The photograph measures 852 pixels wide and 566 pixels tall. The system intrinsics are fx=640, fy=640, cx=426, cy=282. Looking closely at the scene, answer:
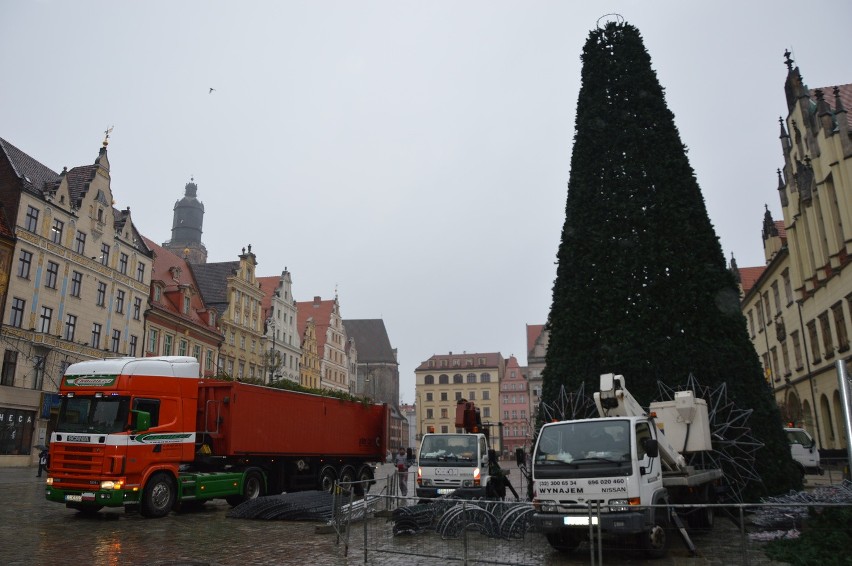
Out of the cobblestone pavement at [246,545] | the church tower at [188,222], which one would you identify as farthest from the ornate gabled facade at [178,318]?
the church tower at [188,222]

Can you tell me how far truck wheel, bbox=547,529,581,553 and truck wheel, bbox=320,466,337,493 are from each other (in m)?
12.4

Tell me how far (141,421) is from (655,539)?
1097 cm

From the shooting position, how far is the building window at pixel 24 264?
34.1 m

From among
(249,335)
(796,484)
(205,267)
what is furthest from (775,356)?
(205,267)

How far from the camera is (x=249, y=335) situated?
58.0 m

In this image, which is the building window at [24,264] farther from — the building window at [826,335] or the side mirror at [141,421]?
the building window at [826,335]

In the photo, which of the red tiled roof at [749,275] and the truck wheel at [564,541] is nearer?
the truck wheel at [564,541]

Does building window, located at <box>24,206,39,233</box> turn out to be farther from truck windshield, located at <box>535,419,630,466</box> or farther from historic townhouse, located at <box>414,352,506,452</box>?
historic townhouse, located at <box>414,352,506,452</box>

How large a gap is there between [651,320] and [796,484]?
4.98 metres

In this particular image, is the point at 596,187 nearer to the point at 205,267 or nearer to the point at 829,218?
the point at 829,218

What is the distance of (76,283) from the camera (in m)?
38.4

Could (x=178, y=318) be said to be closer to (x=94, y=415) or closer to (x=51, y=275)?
(x=51, y=275)

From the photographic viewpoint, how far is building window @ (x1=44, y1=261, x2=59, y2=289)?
3591 cm

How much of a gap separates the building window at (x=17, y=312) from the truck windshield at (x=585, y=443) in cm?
3263
